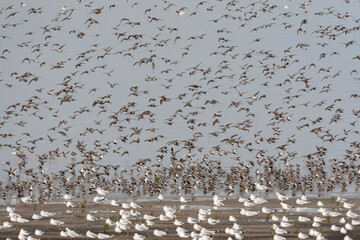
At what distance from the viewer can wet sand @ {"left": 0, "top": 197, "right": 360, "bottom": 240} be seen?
994 inches

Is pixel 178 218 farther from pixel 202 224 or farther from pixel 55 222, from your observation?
pixel 55 222

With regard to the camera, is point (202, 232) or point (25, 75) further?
point (25, 75)

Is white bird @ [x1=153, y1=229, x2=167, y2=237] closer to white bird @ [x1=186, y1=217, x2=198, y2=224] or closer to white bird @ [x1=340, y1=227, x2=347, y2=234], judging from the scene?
white bird @ [x1=186, y1=217, x2=198, y2=224]

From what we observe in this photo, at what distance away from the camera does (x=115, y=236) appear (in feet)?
81.5

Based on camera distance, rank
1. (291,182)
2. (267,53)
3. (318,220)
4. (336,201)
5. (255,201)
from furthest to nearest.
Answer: (267,53) → (291,182) → (336,201) → (255,201) → (318,220)

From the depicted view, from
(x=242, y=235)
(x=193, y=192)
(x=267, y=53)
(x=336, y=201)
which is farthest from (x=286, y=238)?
(x=267, y=53)

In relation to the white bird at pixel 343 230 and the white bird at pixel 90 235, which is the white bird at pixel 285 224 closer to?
the white bird at pixel 343 230

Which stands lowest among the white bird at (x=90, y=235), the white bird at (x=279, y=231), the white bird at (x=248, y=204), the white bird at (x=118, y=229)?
the white bird at (x=90, y=235)

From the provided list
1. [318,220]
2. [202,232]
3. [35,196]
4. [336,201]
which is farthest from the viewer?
[35,196]

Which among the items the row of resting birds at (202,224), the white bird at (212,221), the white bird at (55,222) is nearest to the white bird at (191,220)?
the row of resting birds at (202,224)

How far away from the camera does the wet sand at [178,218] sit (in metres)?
25.2

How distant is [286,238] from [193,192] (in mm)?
17863

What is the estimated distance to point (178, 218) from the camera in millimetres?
29031

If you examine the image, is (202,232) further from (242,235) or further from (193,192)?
(193,192)
